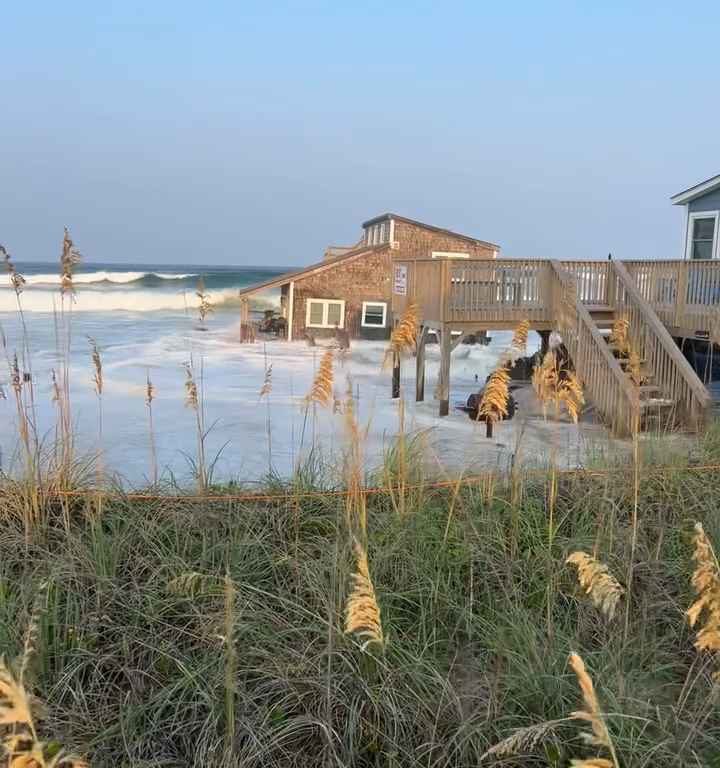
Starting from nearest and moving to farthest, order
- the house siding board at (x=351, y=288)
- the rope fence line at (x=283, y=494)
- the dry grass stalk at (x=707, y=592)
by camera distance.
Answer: the dry grass stalk at (x=707, y=592) → the rope fence line at (x=283, y=494) → the house siding board at (x=351, y=288)

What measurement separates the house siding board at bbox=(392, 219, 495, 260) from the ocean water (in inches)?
161

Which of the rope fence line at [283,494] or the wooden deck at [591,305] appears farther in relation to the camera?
the wooden deck at [591,305]

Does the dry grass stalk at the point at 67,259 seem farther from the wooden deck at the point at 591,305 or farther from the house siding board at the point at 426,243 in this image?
the house siding board at the point at 426,243

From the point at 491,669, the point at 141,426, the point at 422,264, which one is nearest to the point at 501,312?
the point at 422,264

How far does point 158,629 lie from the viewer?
11.0ft

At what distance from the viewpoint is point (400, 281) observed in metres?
15.2

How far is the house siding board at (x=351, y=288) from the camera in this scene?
96.3 ft

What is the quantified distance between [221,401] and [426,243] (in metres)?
17.8

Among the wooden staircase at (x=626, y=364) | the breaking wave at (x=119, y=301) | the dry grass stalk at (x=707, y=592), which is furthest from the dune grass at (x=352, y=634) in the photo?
the breaking wave at (x=119, y=301)

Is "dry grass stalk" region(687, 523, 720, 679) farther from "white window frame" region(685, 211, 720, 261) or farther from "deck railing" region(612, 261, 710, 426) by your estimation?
"white window frame" region(685, 211, 720, 261)

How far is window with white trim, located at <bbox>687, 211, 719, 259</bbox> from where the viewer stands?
1740 centimetres

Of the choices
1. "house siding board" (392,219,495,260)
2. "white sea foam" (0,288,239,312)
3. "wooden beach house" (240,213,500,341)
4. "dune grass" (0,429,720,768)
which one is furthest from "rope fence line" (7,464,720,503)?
"white sea foam" (0,288,239,312)

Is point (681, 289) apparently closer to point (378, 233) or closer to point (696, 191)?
point (696, 191)

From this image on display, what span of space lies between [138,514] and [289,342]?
81.7 feet
